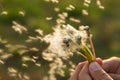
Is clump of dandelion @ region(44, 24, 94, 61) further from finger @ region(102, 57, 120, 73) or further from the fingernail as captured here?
finger @ region(102, 57, 120, 73)

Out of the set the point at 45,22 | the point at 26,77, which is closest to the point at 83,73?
the point at 26,77

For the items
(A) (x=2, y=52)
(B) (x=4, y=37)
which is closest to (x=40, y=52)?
(A) (x=2, y=52)

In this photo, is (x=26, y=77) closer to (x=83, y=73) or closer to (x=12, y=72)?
(x=12, y=72)

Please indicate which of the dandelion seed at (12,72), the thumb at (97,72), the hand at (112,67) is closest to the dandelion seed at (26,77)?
the dandelion seed at (12,72)

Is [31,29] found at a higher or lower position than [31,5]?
lower

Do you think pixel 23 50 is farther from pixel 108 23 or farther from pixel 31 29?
pixel 108 23

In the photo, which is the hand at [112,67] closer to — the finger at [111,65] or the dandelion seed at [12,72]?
the finger at [111,65]
